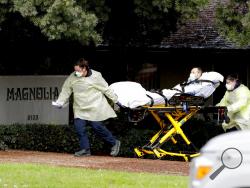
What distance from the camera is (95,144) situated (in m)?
16.8

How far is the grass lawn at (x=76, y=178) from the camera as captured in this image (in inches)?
422

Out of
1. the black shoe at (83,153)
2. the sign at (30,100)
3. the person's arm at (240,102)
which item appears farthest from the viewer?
the sign at (30,100)

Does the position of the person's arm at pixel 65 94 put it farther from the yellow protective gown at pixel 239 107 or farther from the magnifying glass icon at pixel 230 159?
the magnifying glass icon at pixel 230 159

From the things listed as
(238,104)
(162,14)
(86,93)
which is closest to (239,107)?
(238,104)

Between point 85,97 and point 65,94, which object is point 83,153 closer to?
point 85,97

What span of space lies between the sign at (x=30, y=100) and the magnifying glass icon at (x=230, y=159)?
12.1 metres

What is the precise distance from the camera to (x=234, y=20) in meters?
15.6

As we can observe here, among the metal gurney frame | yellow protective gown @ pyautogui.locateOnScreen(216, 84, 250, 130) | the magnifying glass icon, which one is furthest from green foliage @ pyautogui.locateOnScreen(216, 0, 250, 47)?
the magnifying glass icon

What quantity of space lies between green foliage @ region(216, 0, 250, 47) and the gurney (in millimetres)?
1147

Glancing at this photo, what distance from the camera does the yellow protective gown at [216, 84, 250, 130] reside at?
14250mm

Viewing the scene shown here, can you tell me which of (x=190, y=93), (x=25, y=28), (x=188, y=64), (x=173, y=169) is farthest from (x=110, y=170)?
(x=188, y=64)

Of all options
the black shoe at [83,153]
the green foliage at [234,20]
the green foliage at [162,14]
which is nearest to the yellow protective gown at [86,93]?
the black shoe at [83,153]

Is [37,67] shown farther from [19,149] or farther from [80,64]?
[80,64]

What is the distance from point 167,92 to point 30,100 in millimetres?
4703
